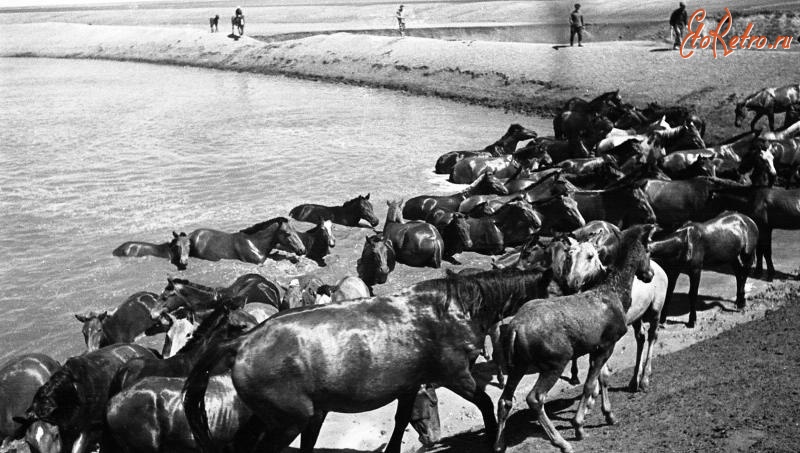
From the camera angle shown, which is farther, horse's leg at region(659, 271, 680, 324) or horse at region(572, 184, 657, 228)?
horse at region(572, 184, 657, 228)

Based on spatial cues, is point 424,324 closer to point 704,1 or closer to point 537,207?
point 537,207

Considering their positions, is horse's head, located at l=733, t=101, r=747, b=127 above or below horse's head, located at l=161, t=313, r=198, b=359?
above

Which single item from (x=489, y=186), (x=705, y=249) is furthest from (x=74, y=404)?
(x=489, y=186)

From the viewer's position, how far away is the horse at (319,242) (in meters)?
14.0

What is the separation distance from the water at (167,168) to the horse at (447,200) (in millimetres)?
1210

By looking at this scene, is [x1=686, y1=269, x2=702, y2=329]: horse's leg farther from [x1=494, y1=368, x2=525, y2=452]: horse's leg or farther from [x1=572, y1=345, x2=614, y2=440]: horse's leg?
[x1=494, y1=368, x2=525, y2=452]: horse's leg

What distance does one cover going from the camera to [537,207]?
1393 cm

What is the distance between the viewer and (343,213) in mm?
15828

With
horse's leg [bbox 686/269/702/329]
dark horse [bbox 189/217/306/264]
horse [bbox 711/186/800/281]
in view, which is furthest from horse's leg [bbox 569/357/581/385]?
dark horse [bbox 189/217/306/264]

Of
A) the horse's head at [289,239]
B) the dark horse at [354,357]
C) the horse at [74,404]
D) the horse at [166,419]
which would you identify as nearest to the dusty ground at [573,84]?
the horse's head at [289,239]

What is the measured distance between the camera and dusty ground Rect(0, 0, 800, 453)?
23.3ft

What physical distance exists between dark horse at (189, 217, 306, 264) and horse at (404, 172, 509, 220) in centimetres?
284

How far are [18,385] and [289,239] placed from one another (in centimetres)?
610

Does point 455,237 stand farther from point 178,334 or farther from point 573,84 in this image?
point 573,84
